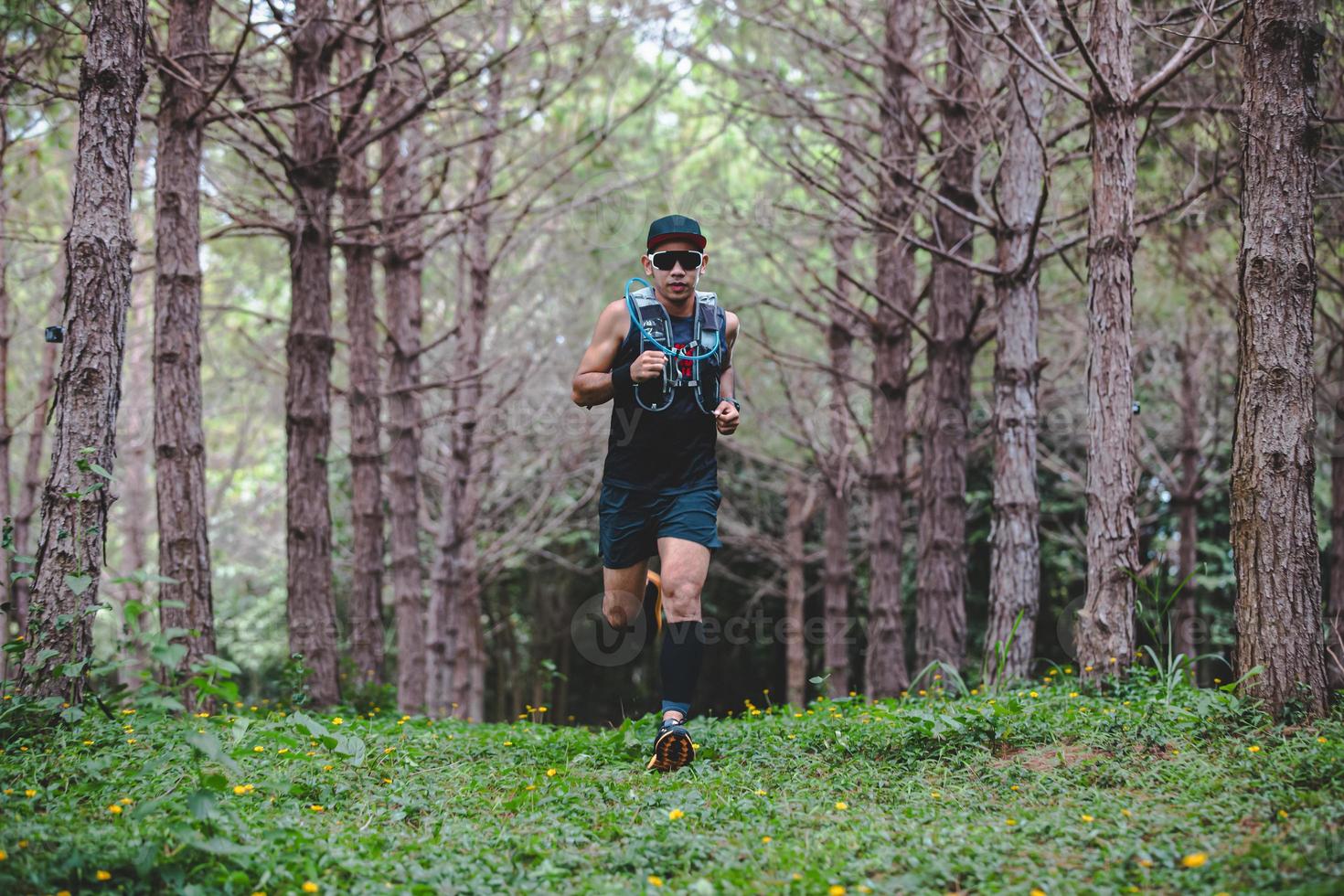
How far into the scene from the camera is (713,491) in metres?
5.19

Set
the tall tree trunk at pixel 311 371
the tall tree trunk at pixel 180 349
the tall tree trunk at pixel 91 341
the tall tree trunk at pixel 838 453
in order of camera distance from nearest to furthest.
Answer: the tall tree trunk at pixel 91 341, the tall tree trunk at pixel 180 349, the tall tree trunk at pixel 311 371, the tall tree trunk at pixel 838 453

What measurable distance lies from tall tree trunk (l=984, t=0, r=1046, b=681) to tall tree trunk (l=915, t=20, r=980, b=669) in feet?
3.57

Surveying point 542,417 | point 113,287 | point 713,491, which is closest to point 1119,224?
point 713,491

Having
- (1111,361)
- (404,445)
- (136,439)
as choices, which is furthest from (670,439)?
(136,439)

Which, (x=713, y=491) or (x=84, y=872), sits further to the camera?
(x=713, y=491)

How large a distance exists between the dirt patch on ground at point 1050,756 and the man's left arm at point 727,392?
1.77 m

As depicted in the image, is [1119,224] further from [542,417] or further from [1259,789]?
[542,417]

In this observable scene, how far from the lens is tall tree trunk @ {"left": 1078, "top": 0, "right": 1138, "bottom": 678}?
5.61 meters

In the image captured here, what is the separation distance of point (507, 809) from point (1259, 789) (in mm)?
2564

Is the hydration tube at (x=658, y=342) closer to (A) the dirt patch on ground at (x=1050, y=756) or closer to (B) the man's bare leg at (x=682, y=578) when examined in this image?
(B) the man's bare leg at (x=682, y=578)

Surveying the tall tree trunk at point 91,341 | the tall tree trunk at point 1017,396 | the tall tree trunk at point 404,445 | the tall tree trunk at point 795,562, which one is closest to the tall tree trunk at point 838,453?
the tall tree trunk at point 795,562

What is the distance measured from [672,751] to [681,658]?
441 mm

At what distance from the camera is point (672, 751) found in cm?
462

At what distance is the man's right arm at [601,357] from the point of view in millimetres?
5016
